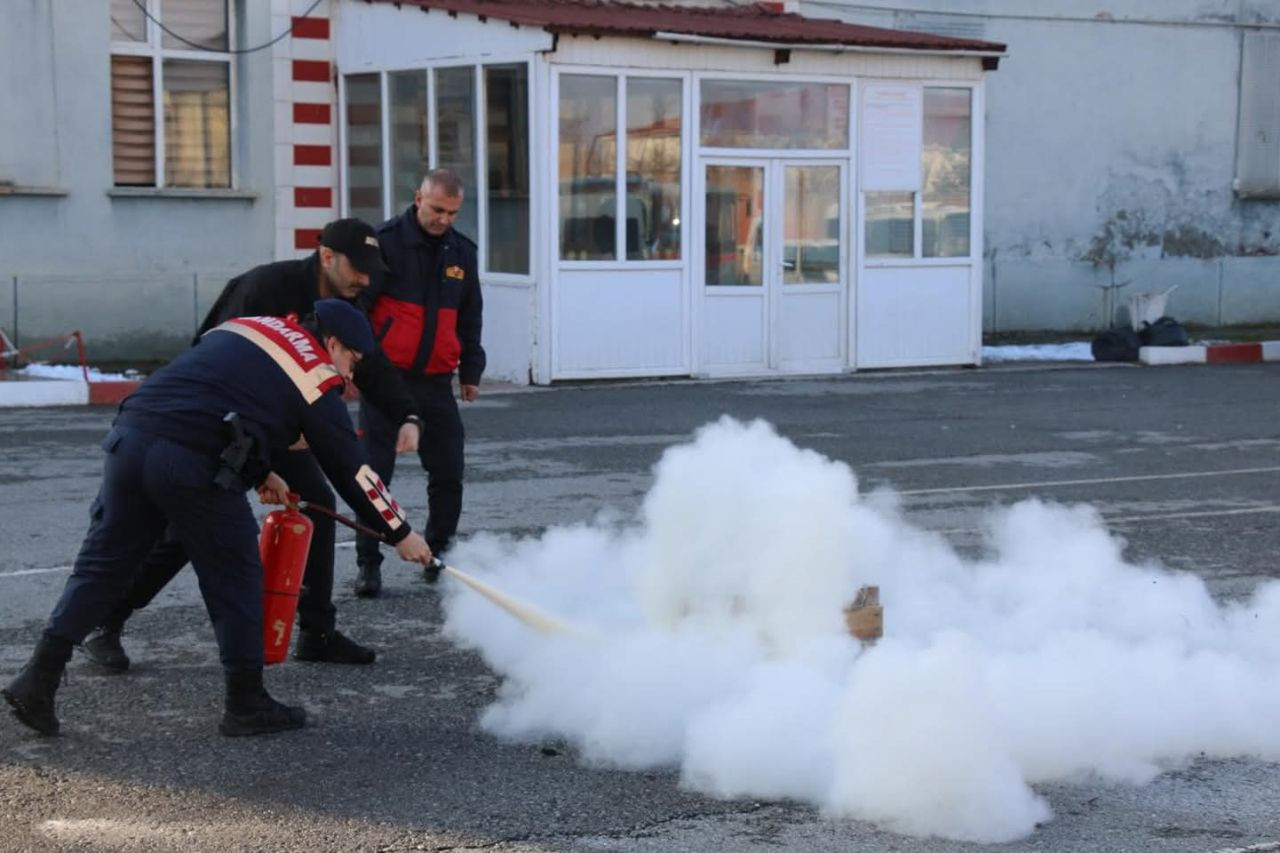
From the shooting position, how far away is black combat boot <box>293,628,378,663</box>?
6355mm

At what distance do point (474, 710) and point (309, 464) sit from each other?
40.0 inches

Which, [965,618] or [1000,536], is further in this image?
[1000,536]

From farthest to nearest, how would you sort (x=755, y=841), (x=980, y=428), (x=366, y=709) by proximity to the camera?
(x=980, y=428), (x=366, y=709), (x=755, y=841)

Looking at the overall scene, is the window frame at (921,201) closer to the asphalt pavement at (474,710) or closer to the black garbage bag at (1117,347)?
the black garbage bag at (1117,347)

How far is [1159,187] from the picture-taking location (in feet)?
75.0

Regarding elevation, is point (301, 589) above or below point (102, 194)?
below

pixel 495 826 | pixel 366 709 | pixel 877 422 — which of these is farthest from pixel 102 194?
pixel 495 826

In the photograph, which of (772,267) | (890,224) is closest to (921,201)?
(890,224)

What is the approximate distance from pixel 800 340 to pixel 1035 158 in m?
5.76

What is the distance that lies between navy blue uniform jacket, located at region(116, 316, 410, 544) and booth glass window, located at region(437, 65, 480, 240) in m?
11.9

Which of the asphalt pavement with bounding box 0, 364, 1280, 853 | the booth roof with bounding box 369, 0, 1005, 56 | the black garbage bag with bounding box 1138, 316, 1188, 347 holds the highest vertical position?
the booth roof with bounding box 369, 0, 1005, 56

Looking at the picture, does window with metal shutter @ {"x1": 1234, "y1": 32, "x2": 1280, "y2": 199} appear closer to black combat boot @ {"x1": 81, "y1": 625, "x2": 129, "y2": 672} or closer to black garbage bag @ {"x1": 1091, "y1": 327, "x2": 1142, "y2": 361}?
black garbage bag @ {"x1": 1091, "y1": 327, "x2": 1142, "y2": 361}

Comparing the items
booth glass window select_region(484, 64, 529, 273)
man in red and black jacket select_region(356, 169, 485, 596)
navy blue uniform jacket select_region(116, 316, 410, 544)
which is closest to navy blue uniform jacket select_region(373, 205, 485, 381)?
man in red and black jacket select_region(356, 169, 485, 596)

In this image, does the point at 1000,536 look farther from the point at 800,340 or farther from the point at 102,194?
the point at 102,194
